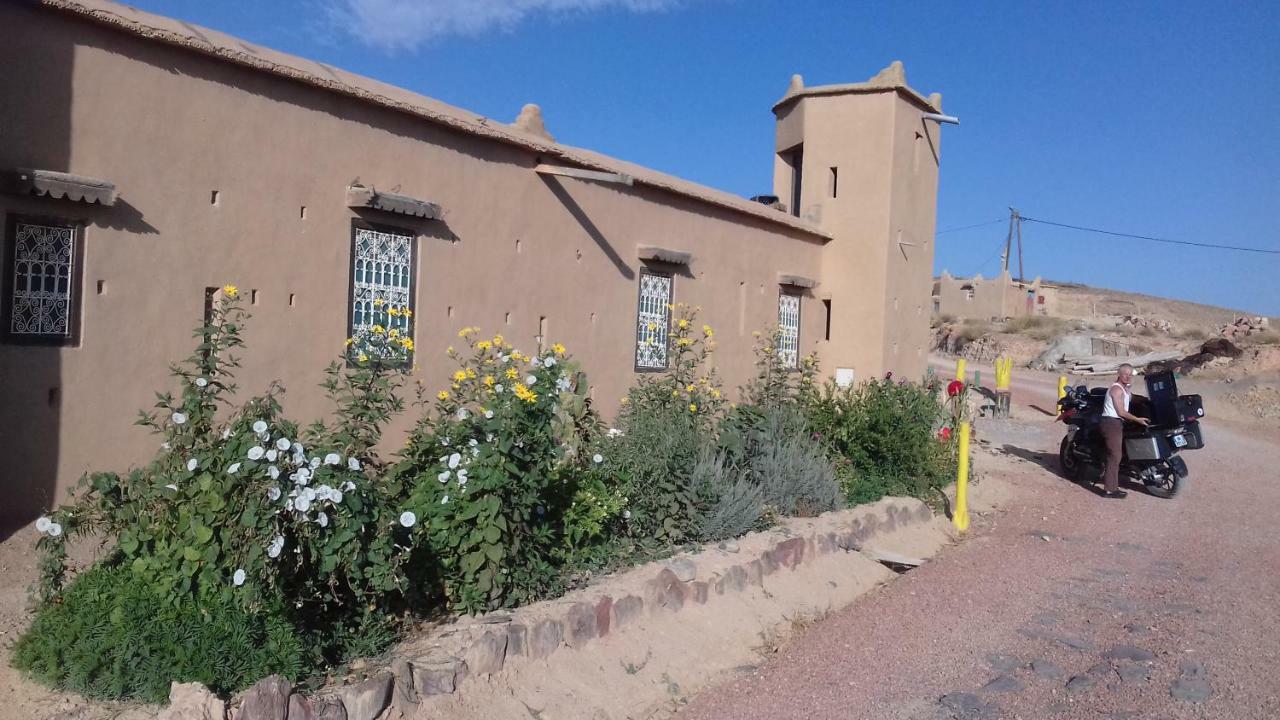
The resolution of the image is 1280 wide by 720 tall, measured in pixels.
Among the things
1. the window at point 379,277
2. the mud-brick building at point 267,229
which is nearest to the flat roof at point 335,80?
the mud-brick building at point 267,229

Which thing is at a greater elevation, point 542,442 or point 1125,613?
point 542,442

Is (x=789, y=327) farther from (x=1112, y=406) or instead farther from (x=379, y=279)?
(x=379, y=279)

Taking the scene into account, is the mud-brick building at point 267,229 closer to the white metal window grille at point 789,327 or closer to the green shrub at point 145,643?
the white metal window grille at point 789,327

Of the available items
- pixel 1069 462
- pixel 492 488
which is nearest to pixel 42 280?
pixel 492 488

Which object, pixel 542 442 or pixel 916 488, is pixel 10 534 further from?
pixel 916 488

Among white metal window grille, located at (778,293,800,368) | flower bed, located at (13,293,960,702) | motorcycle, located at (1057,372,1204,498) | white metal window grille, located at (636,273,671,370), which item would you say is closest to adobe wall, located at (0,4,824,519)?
flower bed, located at (13,293,960,702)

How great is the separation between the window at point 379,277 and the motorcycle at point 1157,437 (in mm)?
8732

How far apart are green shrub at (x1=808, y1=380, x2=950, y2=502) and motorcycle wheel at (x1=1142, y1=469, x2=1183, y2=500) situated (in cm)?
308

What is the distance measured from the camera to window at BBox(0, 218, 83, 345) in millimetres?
6180

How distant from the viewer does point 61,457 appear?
6.41 metres

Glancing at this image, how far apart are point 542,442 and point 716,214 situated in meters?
8.41

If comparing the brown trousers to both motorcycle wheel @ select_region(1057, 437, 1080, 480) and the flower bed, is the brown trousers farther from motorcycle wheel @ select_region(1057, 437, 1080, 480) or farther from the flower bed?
the flower bed

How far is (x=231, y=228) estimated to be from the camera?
746cm

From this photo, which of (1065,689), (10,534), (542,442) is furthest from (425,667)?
(1065,689)
